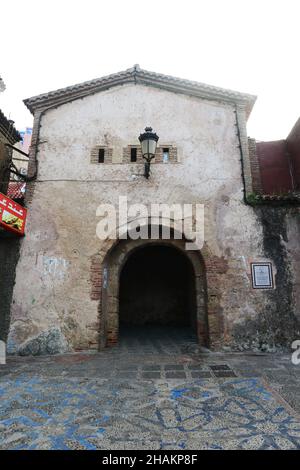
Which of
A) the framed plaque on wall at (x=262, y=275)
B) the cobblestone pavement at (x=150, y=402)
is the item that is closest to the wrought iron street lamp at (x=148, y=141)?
the framed plaque on wall at (x=262, y=275)

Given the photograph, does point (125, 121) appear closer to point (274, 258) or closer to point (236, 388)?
point (274, 258)

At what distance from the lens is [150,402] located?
354 cm

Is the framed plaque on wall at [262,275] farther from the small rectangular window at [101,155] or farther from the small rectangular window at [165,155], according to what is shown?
the small rectangular window at [101,155]

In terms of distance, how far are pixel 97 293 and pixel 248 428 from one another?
4.09 meters

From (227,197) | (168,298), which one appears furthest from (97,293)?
(168,298)

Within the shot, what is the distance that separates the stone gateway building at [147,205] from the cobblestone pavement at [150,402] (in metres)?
→ 0.70

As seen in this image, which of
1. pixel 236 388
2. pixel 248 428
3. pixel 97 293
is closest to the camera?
pixel 248 428

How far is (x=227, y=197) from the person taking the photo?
21.9ft

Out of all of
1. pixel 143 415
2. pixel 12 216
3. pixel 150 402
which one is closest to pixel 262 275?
pixel 150 402

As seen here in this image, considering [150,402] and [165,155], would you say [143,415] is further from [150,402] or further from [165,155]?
[165,155]

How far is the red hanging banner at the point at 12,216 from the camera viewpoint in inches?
230

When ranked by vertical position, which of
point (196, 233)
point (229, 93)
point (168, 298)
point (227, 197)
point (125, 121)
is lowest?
point (168, 298)

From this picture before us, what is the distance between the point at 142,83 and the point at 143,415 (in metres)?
7.67

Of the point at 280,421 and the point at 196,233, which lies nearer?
the point at 280,421
